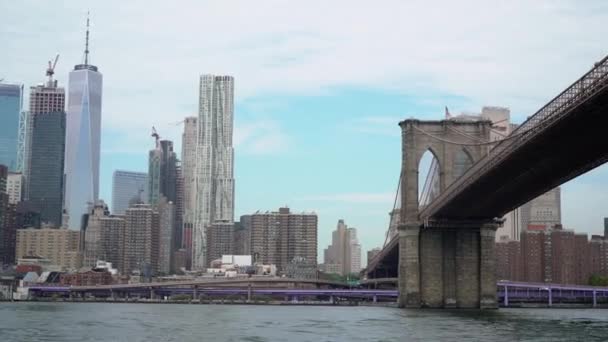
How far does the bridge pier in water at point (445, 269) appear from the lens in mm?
61750

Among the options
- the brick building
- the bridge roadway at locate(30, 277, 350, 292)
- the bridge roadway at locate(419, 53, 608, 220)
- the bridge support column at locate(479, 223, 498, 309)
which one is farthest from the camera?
the brick building

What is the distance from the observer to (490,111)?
124 metres

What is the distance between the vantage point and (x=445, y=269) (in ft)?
206

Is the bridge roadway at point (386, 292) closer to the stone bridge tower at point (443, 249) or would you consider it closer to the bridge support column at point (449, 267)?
the bridge support column at point (449, 267)

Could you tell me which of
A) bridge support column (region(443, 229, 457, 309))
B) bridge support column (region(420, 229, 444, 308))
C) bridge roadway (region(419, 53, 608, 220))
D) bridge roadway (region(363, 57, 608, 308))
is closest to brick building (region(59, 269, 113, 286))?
bridge support column (region(420, 229, 444, 308))

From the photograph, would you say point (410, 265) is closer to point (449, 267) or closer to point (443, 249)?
point (443, 249)

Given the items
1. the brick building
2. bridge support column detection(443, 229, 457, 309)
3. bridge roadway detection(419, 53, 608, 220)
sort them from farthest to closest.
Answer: the brick building, bridge support column detection(443, 229, 457, 309), bridge roadway detection(419, 53, 608, 220)

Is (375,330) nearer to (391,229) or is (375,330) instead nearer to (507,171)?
(507,171)

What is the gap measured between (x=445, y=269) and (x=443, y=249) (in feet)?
4.13

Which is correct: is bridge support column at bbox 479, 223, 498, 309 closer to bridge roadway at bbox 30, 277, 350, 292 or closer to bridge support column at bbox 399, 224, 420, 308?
bridge support column at bbox 399, 224, 420, 308

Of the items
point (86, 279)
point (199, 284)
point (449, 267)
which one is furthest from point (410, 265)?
point (86, 279)

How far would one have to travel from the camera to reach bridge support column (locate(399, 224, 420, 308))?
202 ft

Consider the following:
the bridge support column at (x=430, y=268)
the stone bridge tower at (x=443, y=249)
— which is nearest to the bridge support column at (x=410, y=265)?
the stone bridge tower at (x=443, y=249)

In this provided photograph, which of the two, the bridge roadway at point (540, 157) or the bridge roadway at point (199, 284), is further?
the bridge roadway at point (199, 284)
